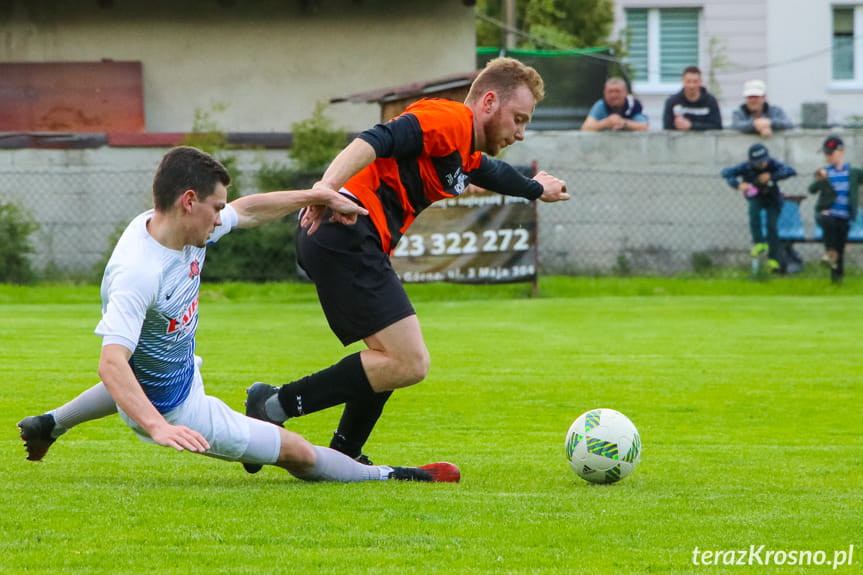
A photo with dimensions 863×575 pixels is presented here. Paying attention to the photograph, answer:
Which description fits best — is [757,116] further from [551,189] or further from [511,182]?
[511,182]

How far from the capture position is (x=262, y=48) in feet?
73.2

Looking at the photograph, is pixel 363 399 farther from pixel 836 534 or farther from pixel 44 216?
pixel 44 216

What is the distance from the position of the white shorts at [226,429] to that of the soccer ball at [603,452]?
4.57ft

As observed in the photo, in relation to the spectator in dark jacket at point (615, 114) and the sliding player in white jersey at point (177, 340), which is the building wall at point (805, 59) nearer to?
the spectator in dark jacket at point (615, 114)

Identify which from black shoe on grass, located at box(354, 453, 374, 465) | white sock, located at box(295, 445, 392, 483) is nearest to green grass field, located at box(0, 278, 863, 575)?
white sock, located at box(295, 445, 392, 483)

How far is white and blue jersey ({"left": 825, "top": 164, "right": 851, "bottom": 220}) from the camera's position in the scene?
58.5ft

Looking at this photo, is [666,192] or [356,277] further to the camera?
[666,192]

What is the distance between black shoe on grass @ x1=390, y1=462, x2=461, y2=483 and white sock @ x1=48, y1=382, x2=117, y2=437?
131cm

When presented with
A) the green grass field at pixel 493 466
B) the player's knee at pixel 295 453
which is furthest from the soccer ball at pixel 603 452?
the player's knee at pixel 295 453

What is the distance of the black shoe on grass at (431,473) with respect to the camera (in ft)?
18.5

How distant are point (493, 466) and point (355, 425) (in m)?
0.72

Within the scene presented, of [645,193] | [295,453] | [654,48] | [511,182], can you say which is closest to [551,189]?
[511,182]

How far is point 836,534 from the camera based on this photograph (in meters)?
4.57

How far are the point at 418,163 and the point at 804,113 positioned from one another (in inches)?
699
